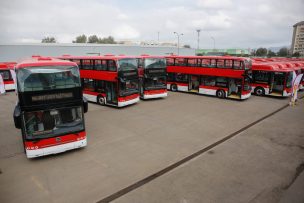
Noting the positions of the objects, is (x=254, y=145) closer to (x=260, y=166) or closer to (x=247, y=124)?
(x=260, y=166)

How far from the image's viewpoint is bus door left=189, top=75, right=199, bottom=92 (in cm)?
2169

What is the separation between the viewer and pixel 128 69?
50.8 ft

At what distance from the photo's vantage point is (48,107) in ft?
26.1

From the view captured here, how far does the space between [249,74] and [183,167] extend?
1338 cm

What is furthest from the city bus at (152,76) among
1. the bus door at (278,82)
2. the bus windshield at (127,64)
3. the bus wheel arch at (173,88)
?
the bus door at (278,82)

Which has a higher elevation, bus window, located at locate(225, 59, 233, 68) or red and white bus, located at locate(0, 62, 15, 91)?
bus window, located at locate(225, 59, 233, 68)

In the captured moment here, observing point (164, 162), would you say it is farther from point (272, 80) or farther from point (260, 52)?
point (260, 52)

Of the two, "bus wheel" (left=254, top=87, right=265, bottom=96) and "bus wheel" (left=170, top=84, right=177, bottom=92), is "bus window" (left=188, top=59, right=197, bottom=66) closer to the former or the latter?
"bus wheel" (left=170, top=84, right=177, bottom=92)

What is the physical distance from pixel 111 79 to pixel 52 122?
24.2ft

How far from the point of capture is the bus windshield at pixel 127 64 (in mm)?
15023

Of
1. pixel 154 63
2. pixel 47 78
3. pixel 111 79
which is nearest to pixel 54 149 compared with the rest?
→ pixel 47 78

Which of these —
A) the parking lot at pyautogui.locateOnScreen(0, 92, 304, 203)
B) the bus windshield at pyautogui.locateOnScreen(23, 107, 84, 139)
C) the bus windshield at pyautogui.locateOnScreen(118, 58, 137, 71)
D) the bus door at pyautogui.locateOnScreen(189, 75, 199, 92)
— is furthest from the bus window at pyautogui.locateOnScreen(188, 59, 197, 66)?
the bus windshield at pyautogui.locateOnScreen(23, 107, 84, 139)

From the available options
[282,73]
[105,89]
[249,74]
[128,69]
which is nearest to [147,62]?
[128,69]

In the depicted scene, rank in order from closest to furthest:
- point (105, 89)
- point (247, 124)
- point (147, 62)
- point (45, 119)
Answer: point (45, 119) → point (247, 124) → point (105, 89) → point (147, 62)
